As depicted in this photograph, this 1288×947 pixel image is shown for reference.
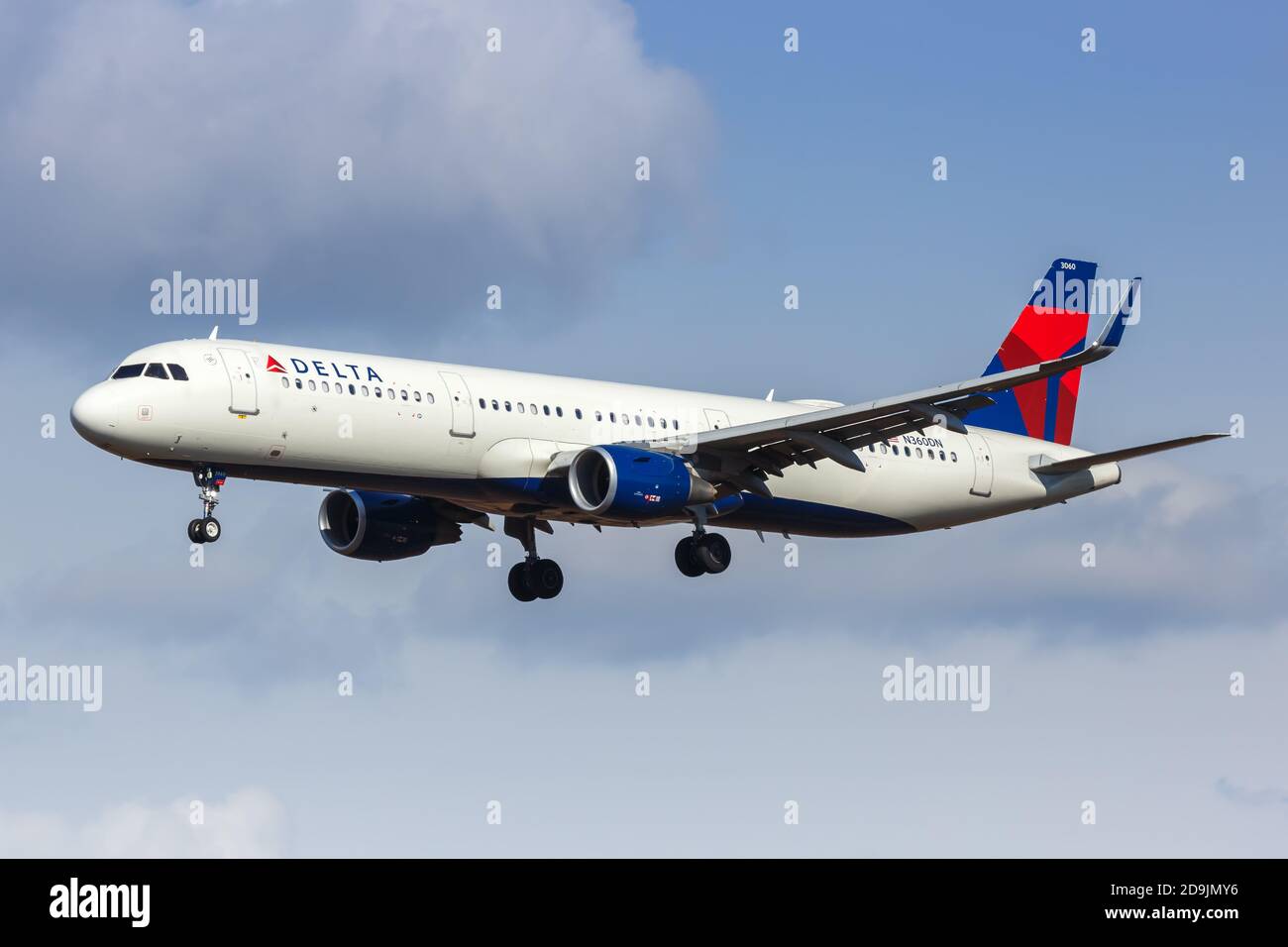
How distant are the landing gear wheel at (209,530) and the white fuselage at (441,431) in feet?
4.51

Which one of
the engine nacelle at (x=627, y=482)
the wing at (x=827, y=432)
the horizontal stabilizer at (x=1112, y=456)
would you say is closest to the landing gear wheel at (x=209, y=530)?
the engine nacelle at (x=627, y=482)

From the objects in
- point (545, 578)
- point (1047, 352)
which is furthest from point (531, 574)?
point (1047, 352)

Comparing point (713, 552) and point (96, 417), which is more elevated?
point (96, 417)

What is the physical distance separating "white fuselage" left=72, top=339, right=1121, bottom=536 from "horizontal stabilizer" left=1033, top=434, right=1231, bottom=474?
96.1 inches

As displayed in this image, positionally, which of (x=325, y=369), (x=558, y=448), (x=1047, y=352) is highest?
(x=1047, y=352)

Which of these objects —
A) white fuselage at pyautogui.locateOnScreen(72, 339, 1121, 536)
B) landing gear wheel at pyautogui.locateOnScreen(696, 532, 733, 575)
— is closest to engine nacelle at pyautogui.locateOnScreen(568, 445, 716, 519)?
white fuselage at pyautogui.locateOnScreen(72, 339, 1121, 536)

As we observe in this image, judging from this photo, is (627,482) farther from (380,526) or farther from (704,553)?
(380,526)

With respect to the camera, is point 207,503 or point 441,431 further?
point 441,431

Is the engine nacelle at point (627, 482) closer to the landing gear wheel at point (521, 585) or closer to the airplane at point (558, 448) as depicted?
the airplane at point (558, 448)

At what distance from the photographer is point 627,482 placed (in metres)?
48.3

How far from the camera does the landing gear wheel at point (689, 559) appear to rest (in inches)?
2064

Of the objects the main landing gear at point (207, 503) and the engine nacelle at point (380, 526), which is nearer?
the main landing gear at point (207, 503)

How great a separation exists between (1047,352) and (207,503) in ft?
93.8

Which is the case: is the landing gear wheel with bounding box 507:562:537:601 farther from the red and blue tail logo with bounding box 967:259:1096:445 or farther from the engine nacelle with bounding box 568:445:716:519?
the red and blue tail logo with bounding box 967:259:1096:445
